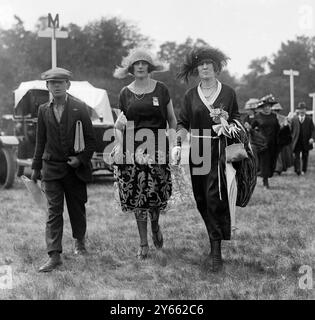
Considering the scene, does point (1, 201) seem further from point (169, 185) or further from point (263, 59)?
point (263, 59)

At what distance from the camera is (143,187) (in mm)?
5566

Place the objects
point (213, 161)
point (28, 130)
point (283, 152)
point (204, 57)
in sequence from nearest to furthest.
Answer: point (213, 161)
point (204, 57)
point (28, 130)
point (283, 152)

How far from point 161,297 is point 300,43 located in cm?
6619

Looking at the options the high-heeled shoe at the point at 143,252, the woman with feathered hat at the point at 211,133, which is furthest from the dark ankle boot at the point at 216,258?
the high-heeled shoe at the point at 143,252

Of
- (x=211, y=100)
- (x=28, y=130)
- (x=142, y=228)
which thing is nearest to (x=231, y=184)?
(x=211, y=100)

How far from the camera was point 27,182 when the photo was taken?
5637mm

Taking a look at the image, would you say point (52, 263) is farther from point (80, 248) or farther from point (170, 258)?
point (170, 258)

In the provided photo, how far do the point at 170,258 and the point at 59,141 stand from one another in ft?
4.95

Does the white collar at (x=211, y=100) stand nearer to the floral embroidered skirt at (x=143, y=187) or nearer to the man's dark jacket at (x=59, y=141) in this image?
the floral embroidered skirt at (x=143, y=187)

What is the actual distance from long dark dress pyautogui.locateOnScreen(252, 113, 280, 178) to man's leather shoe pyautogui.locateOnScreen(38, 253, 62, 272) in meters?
6.76

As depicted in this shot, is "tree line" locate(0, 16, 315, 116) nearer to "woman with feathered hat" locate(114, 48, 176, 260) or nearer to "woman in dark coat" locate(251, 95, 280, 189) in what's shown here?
"woman in dark coat" locate(251, 95, 280, 189)
